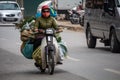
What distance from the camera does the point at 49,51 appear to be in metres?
14.1

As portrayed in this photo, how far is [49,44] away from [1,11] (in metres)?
30.6

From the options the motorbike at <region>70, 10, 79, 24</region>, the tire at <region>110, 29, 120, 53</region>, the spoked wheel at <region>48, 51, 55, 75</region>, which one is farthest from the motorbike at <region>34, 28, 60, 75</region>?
the motorbike at <region>70, 10, 79, 24</region>

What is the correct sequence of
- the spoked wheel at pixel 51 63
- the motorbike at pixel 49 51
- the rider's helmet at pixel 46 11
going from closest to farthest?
the spoked wheel at pixel 51 63 < the motorbike at pixel 49 51 < the rider's helmet at pixel 46 11

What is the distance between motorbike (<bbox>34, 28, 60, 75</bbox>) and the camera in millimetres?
14055

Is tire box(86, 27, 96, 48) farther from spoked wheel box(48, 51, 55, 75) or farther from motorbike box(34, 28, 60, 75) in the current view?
spoked wheel box(48, 51, 55, 75)

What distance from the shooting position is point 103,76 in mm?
13977

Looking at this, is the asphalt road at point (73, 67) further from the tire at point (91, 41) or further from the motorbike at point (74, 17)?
the motorbike at point (74, 17)

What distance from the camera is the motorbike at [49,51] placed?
46.1 ft

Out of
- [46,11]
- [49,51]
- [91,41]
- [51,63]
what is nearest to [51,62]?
[51,63]

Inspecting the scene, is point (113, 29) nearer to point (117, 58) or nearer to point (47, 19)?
point (117, 58)

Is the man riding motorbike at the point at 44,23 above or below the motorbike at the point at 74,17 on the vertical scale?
above

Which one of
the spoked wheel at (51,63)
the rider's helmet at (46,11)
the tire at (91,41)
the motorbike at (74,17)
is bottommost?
the motorbike at (74,17)

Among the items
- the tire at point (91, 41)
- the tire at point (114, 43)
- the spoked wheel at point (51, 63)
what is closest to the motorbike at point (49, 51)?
the spoked wheel at point (51, 63)

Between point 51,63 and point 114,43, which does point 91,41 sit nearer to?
point 114,43
